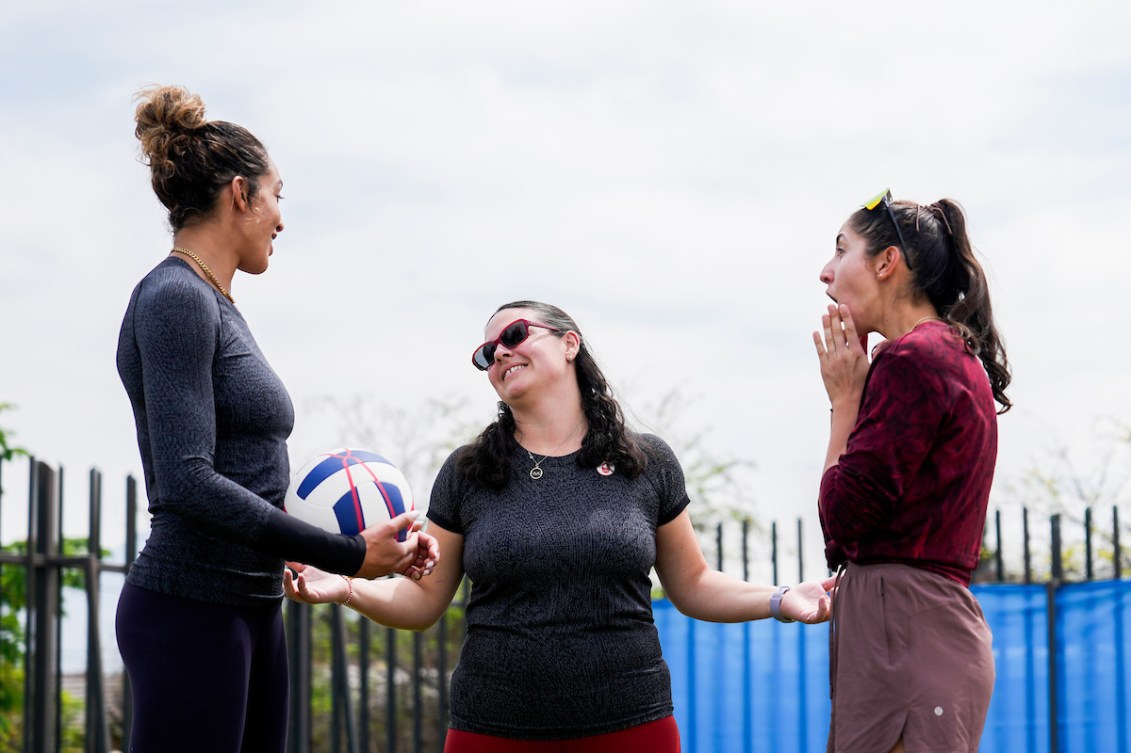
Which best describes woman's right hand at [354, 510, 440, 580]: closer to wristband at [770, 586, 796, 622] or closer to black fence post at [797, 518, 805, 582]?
wristband at [770, 586, 796, 622]

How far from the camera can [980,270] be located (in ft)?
10.7

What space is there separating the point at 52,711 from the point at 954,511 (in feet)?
18.3

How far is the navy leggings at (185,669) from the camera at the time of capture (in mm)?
2811

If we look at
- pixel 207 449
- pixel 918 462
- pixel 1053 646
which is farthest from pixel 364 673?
pixel 918 462

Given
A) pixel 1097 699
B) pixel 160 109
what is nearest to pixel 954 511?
pixel 160 109

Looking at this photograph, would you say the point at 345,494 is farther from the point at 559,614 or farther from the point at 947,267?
the point at 947,267

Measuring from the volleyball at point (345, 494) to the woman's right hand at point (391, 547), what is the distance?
0.19 feet

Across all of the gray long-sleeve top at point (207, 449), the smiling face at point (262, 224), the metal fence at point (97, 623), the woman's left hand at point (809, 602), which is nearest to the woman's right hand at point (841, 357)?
the woman's left hand at point (809, 602)

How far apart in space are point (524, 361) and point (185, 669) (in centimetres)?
159

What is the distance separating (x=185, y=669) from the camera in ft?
9.29

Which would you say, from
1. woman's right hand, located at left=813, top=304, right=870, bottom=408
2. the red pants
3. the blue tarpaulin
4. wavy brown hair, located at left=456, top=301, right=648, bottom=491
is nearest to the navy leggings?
the red pants

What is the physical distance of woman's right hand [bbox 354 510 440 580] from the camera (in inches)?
119

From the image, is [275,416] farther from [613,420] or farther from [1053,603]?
[1053,603]

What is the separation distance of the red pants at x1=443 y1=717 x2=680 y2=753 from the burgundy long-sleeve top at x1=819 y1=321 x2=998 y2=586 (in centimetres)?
98
